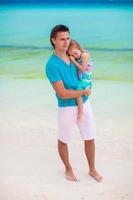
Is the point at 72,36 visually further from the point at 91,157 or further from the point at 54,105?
the point at 91,157

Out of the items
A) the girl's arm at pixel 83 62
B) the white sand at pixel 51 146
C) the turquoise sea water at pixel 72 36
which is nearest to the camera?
the girl's arm at pixel 83 62

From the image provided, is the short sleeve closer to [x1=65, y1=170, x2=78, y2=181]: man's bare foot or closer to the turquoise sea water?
[x1=65, y1=170, x2=78, y2=181]: man's bare foot

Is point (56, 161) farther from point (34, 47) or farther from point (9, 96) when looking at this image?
point (34, 47)

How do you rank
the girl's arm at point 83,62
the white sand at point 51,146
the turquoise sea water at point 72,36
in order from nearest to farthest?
the girl's arm at point 83,62 → the white sand at point 51,146 → the turquoise sea water at point 72,36

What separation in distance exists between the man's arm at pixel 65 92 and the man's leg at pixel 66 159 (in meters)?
0.27

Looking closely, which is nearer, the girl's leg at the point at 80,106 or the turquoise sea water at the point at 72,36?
the girl's leg at the point at 80,106

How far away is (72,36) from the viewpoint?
3.37m

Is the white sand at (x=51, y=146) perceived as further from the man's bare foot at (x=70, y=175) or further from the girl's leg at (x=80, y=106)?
the girl's leg at (x=80, y=106)

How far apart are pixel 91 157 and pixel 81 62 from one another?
49cm

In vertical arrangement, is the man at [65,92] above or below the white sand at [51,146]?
above

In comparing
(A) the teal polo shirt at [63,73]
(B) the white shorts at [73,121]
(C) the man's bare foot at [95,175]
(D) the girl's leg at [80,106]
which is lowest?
(C) the man's bare foot at [95,175]

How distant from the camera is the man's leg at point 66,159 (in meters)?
2.50

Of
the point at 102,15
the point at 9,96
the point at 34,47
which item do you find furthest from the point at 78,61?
the point at 34,47

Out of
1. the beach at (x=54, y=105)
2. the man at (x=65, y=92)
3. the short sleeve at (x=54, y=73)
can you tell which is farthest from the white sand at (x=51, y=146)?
the short sleeve at (x=54, y=73)
